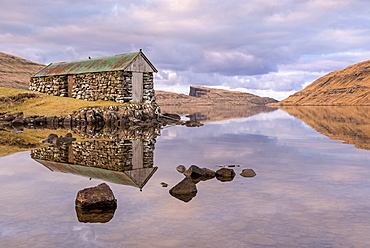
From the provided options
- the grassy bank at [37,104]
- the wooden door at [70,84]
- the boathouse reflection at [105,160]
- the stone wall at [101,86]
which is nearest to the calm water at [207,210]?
the boathouse reflection at [105,160]

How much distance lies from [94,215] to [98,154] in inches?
372

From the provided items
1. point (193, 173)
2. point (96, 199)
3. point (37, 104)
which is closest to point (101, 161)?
point (193, 173)

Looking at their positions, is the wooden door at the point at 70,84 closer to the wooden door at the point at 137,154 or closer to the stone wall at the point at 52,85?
the stone wall at the point at 52,85

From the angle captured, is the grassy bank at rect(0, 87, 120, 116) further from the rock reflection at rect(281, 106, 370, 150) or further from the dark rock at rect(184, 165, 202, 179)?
the dark rock at rect(184, 165, 202, 179)

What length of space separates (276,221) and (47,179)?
351 inches

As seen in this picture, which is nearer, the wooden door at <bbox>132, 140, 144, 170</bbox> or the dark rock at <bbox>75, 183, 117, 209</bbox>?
the dark rock at <bbox>75, 183, 117, 209</bbox>

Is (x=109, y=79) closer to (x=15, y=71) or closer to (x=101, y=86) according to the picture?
(x=101, y=86)

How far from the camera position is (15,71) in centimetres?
17025

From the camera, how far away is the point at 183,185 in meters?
11.2

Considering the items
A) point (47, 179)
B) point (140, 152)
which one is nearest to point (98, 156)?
point (140, 152)

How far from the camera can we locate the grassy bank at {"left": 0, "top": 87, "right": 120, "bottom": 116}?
4211 centimetres

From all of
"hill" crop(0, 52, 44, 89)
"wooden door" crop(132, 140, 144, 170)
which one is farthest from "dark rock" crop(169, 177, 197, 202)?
"hill" crop(0, 52, 44, 89)

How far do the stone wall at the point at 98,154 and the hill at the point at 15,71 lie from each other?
457 ft

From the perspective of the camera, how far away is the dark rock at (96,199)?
9.59m
